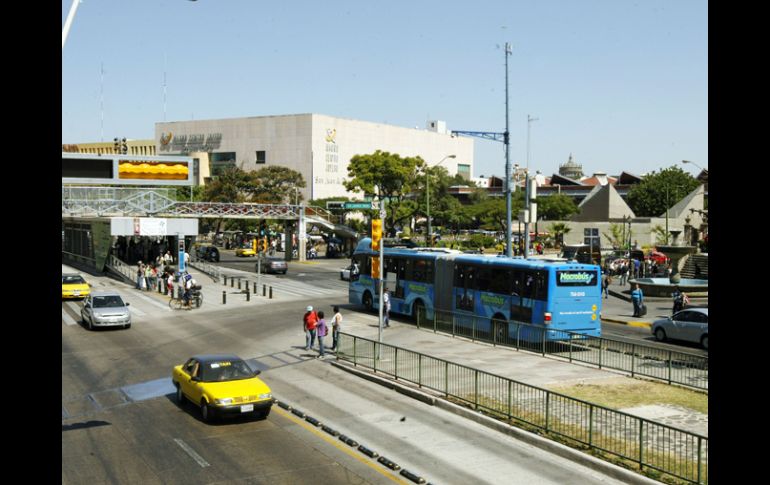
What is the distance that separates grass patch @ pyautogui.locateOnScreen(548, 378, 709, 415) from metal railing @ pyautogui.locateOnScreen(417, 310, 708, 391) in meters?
0.62

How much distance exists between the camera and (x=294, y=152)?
132250 millimetres

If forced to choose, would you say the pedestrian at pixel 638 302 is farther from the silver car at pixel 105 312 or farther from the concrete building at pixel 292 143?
the concrete building at pixel 292 143

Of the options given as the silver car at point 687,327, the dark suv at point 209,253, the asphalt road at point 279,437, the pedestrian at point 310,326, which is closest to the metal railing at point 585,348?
the silver car at point 687,327

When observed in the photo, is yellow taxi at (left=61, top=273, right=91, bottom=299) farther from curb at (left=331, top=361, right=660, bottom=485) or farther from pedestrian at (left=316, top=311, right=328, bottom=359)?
curb at (left=331, top=361, right=660, bottom=485)

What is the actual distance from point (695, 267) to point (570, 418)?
4450cm

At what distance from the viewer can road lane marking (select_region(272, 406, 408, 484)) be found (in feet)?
47.2

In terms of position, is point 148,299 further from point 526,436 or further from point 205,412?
point 526,436

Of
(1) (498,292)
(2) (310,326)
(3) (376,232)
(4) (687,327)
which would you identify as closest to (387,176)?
(1) (498,292)

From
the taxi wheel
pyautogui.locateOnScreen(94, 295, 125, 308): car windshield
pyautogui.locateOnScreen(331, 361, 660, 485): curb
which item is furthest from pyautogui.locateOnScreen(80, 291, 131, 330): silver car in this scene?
the taxi wheel

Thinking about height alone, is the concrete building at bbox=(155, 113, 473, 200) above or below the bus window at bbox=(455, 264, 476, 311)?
above

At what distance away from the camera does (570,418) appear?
16.5 meters

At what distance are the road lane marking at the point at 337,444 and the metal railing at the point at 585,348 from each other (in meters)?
9.64
